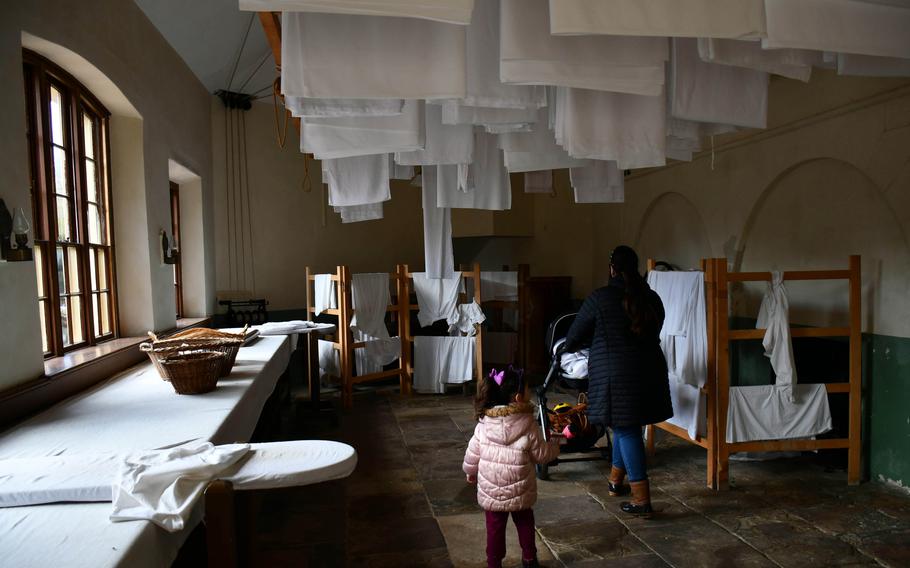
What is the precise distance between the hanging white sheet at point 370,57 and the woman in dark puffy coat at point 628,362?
181 centimetres

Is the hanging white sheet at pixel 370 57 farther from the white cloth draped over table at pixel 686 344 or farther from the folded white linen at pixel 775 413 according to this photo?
the folded white linen at pixel 775 413

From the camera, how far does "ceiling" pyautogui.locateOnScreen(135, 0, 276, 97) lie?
4855 mm

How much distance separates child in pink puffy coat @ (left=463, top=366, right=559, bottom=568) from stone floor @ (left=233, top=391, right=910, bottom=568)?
0.46 m

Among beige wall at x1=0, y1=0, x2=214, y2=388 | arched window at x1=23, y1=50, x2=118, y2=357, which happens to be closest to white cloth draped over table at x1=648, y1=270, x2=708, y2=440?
beige wall at x1=0, y1=0, x2=214, y2=388

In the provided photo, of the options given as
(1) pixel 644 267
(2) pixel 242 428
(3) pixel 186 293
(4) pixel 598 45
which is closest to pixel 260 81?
(3) pixel 186 293

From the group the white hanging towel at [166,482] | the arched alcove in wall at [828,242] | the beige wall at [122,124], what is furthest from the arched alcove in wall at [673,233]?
the white hanging towel at [166,482]

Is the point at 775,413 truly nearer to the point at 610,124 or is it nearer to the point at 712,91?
the point at 712,91

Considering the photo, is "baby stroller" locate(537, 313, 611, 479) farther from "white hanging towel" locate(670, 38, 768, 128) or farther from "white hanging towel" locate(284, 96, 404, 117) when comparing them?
"white hanging towel" locate(284, 96, 404, 117)

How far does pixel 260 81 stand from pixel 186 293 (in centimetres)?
268

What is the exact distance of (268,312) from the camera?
24.5ft

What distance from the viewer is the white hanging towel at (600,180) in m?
3.62

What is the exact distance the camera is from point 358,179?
3426mm

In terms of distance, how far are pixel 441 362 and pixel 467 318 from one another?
571 mm

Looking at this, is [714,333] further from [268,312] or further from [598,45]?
[268,312]
